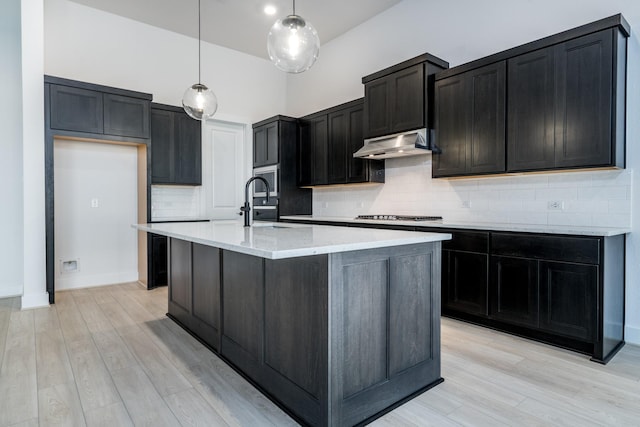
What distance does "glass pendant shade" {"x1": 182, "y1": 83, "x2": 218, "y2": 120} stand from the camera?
365 centimetres

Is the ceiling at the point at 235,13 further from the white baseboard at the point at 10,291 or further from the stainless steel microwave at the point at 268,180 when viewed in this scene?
the white baseboard at the point at 10,291

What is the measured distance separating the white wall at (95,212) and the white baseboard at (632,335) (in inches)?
217

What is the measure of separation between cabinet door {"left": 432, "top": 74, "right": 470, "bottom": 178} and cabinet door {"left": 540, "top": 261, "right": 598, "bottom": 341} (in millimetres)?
1271

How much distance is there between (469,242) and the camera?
3.16m

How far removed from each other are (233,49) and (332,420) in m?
5.93

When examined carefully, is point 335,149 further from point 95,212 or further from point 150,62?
point 95,212

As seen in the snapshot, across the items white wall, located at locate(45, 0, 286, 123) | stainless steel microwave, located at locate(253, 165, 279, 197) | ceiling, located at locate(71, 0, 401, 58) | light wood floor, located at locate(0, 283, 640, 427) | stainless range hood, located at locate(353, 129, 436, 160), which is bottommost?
light wood floor, located at locate(0, 283, 640, 427)

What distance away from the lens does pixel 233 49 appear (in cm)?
596

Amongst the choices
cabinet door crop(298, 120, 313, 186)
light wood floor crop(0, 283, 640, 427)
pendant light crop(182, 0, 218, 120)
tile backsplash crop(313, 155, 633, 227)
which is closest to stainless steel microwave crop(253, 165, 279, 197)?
cabinet door crop(298, 120, 313, 186)

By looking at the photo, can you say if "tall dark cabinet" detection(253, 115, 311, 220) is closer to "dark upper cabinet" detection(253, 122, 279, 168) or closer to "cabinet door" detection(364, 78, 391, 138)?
"dark upper cabinet" detection(253, 122, 279, 168)

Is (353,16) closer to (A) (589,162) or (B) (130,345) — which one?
(A) (589,162)

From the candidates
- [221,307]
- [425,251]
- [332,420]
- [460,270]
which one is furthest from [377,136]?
[332,420]

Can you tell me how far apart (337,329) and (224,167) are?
4.82 metres

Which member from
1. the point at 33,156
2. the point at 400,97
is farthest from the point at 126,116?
the point at 400,97
